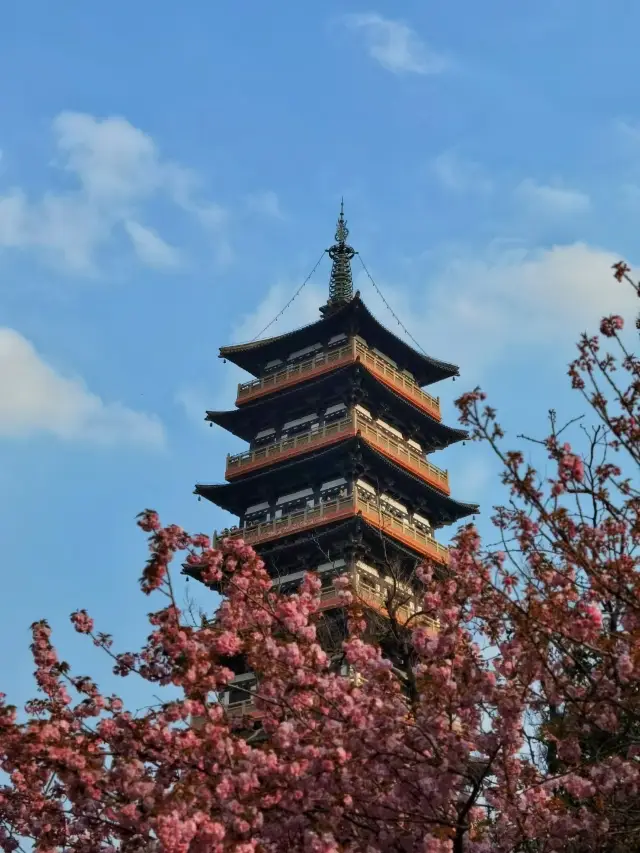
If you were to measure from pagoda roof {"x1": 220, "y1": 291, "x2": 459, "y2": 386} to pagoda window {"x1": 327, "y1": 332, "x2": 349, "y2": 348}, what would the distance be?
0.14 m

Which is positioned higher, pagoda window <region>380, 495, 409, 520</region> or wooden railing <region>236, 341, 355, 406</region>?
wooden railing <region>236, 341, 355, 406</region>

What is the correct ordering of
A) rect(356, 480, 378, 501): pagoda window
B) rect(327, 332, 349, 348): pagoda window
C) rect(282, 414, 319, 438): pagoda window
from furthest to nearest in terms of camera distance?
rect(327, 332, 349, 348): pagoda window < rect(282, 414, 319, 438): pagoda window < rect(356, 480, 378, 501): pagoda window

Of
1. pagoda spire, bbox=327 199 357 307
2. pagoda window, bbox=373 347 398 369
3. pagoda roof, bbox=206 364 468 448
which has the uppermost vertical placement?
pagoda spire, bbox=327 199 357 307

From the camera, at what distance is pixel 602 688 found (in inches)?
380

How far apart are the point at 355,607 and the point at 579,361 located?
4780 millimetres

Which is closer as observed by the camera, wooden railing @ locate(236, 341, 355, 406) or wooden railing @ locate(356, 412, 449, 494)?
wooden railing @ locate(356, 412, 449, 494)

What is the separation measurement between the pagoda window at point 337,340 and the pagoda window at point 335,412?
2835 mm

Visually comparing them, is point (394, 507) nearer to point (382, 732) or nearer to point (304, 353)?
point (304, 353)

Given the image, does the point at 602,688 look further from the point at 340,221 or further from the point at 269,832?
the point at 340,221

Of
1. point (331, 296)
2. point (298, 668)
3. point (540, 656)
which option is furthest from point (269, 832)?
point (331, 296)

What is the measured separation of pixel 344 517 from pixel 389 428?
6.58 meters

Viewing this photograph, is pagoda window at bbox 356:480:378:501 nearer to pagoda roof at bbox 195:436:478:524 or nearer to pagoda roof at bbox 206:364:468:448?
pagoda roof at bbox 195:436:478:524

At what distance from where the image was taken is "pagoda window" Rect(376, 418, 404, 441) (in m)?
37.8

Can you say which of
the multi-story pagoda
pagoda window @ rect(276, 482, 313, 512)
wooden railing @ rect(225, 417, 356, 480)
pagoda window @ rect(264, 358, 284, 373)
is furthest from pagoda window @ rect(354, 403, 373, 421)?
pagoda window @ rect(264, 358, 284, 373)
